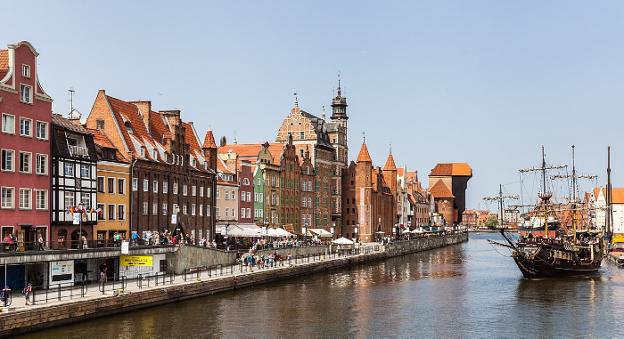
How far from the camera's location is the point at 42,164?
6328cm

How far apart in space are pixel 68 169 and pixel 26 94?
8.05m

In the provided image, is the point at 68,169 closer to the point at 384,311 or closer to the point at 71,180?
the point at 71,180

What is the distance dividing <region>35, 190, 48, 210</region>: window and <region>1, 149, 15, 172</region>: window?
3.68 metres

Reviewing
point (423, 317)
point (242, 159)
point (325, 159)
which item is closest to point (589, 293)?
point (423, 317)

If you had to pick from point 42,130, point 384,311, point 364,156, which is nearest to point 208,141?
point 42,130

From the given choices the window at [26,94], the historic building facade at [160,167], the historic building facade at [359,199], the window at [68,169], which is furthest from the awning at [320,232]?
the window at [26,94]

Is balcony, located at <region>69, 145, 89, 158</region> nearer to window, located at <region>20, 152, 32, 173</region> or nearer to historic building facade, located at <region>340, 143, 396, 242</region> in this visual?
window, located at <region>20, 152, 32, 173</region>

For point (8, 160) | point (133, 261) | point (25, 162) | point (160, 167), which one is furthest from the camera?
point (160, 167)

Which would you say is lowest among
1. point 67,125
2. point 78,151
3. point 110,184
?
point 110,184

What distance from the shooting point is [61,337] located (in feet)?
151

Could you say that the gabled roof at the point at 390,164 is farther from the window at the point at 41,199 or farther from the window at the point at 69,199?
the window at the point at 41,199

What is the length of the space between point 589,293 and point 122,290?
151ft

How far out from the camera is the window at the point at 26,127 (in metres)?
60.8

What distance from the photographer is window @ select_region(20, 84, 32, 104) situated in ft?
200
